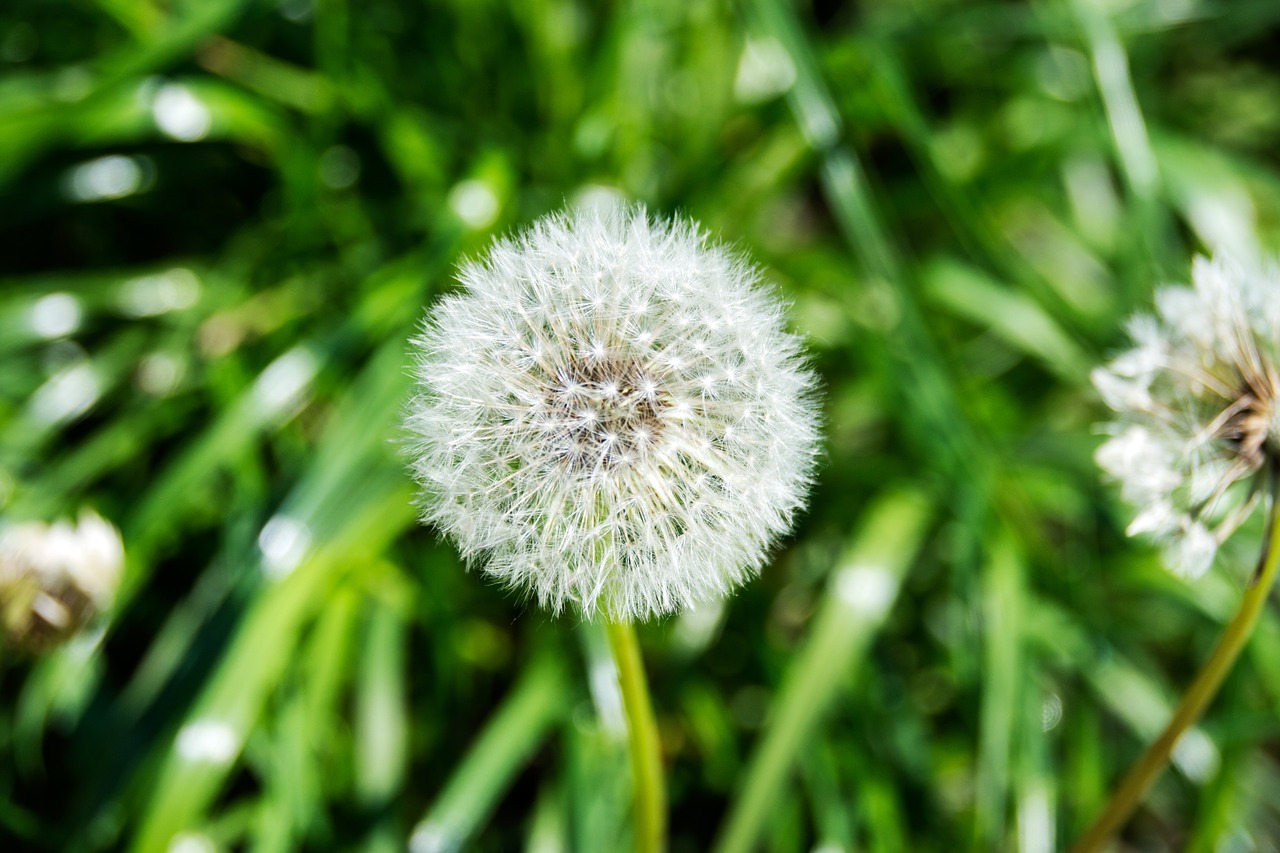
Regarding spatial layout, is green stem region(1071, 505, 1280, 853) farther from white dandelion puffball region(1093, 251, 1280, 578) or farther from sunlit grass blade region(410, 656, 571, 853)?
sunlit grass blade region(410, 656, 571, 853)

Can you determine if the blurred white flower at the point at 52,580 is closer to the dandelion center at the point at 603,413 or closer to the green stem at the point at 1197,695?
the dandelion center at the point at 603,413

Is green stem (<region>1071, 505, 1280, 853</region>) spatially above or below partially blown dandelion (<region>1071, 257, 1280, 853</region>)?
below

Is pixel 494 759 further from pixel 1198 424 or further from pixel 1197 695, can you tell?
pixel 1198 424

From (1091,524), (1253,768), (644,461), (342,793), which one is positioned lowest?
(1253,768)

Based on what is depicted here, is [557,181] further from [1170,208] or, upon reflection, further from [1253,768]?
[1253,768]

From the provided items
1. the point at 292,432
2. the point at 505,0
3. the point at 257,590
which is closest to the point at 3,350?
the point at 292,432

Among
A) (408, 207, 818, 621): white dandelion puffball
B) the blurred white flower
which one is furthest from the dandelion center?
the blurred white flower
